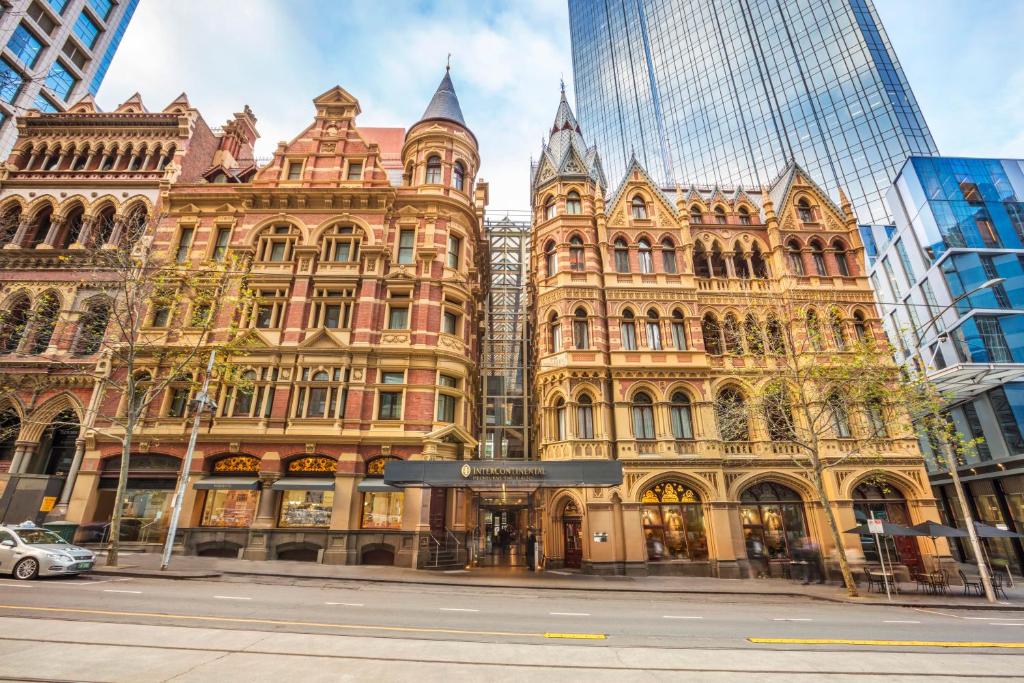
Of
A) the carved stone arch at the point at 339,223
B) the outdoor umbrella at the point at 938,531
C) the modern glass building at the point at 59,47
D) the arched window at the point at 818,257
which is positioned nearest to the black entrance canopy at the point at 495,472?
the outdoor umbrella at the point at 938,531

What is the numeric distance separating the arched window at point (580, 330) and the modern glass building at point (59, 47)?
45.1 meters

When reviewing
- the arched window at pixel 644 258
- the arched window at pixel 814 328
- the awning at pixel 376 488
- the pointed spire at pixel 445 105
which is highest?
the pointed spire at pixel 445 105

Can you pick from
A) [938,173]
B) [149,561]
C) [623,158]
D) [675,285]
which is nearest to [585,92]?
[623,158]

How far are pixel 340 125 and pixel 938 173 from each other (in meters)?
44.6

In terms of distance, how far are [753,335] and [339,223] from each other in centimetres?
2543

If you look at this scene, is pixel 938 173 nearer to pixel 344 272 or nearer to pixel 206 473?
pixel 344 272

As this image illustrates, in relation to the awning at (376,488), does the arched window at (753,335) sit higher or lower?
higher

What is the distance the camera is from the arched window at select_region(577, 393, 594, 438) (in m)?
24.2

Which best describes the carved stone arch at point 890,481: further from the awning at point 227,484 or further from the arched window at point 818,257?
the awning at point 227,484

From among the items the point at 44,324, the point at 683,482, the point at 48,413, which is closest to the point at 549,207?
the point at 683,482

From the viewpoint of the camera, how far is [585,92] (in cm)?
12444

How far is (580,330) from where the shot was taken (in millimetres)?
26281

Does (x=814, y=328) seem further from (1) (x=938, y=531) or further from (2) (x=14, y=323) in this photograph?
(2) (x=14, y=323)

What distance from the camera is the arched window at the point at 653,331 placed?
2623 centimetres
